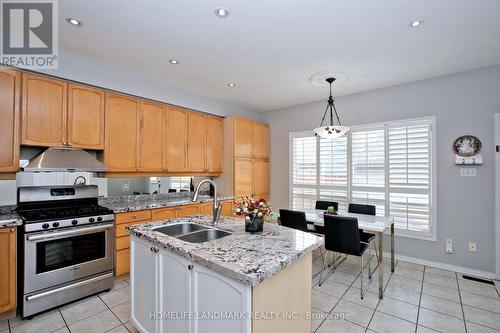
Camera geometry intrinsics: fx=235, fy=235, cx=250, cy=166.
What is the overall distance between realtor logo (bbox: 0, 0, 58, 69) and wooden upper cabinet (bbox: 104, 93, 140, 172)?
0.71m

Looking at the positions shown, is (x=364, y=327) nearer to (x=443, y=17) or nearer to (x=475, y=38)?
(x=443, y=17)

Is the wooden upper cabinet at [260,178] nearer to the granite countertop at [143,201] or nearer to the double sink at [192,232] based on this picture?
the granite countertop at [143,201]

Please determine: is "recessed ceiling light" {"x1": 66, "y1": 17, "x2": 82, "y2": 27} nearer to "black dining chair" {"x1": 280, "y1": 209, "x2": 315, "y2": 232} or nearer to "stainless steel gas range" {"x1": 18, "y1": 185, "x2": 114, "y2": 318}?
"stainless steel gas range" {"x1": 18, "y1": 185, "x2": 114, "y2": 318}

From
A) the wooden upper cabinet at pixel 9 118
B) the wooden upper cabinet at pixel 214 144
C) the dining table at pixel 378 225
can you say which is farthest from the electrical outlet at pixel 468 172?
A: the wooden upper cabinet at pixel 9 118

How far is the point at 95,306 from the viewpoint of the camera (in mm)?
2412

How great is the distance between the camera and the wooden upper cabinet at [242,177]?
4.46m

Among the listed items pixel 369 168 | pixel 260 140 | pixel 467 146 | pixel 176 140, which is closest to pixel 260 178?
pixel 260 140

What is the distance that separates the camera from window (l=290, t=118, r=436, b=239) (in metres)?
3.45

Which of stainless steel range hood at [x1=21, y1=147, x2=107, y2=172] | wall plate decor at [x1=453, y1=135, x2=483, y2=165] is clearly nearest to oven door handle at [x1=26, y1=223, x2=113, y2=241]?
stainless steel range hood at [x1=21, y1=147, x2=107, y2=172]

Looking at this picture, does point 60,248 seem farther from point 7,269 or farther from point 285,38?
point 285,38

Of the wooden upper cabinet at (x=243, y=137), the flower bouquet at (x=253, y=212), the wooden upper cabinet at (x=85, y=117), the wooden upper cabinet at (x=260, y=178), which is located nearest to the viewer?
the flower bouquet at (x=253, y=212)

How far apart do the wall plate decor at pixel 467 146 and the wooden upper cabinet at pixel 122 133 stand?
176 inches

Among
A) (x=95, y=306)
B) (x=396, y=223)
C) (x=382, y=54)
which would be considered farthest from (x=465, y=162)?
(x=95, y=306)

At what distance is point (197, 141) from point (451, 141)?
151 inches
